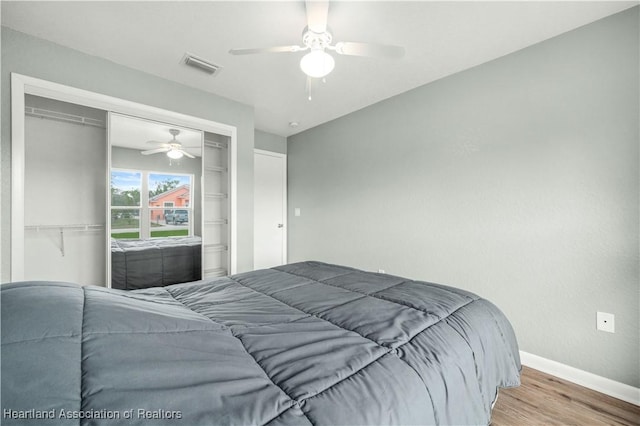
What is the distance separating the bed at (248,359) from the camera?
1.93 ft

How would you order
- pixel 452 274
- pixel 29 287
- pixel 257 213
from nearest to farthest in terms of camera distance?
pixel 29 287 → pixel 452 274 → pixel 257 213

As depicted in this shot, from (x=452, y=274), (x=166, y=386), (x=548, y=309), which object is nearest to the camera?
(x=166, y=386)

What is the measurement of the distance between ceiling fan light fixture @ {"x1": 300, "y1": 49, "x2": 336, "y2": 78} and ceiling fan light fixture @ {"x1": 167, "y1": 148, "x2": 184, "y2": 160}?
189 centimetres

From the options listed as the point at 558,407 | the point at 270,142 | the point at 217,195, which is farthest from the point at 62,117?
the point at 558,407

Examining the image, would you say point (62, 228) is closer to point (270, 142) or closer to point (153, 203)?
point (153, 203)

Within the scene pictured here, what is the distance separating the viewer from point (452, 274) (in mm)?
2627

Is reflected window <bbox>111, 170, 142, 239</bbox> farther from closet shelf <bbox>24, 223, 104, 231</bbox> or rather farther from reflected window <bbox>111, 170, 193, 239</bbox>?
closet shelf <bbox>24, 223, 104, 231</bbox>

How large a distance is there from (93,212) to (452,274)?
3562mm

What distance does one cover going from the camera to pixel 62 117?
237cm

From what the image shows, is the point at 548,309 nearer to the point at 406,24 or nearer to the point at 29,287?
the point at 406,24

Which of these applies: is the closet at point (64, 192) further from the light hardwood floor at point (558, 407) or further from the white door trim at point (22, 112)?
the light hardwood floor at point (558, 407)

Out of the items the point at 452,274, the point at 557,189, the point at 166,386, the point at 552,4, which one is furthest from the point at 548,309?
the point at 166,386

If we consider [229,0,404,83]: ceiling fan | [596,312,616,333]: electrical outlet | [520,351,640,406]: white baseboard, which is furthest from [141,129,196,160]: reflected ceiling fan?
[596,312,616,333]: electrical outlet

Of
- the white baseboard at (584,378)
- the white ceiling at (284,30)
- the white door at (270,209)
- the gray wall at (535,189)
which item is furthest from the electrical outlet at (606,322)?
the white door at (270,209)
